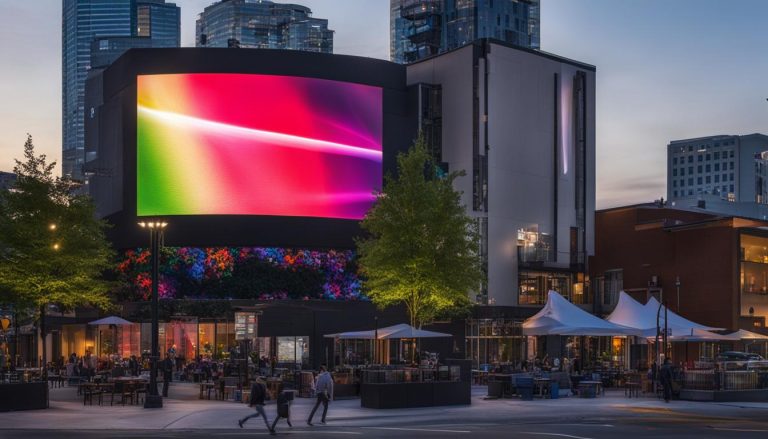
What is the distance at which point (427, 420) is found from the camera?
111 feet

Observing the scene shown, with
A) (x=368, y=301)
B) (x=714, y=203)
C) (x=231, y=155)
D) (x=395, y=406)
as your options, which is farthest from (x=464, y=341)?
(x=714, y=203)

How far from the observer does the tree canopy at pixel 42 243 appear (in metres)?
44.6

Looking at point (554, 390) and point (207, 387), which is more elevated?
point (207, 387)

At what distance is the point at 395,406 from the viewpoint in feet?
126

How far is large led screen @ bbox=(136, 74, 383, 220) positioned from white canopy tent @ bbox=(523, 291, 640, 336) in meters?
23.4

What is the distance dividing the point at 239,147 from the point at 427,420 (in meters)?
39.5

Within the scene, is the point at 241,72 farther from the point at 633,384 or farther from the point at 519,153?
the point at 633,384

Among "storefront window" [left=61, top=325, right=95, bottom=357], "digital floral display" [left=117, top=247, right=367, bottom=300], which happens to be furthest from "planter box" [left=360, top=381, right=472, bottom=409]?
"storefront window" [left=61, top=325, right=95, bottom=357]

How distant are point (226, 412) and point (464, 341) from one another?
35.3 m

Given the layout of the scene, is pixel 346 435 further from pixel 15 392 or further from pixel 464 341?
pixel 464 341

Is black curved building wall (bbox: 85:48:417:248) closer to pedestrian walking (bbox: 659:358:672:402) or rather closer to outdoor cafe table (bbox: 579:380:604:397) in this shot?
outdoor cafe table (bbox: 579:380:604:397)

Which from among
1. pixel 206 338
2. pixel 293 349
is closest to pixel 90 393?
pixel 293 349

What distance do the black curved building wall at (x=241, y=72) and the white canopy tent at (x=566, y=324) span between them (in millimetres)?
24966

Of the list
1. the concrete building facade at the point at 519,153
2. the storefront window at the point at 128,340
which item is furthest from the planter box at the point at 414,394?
the concrete building facade at the point at 519,153
